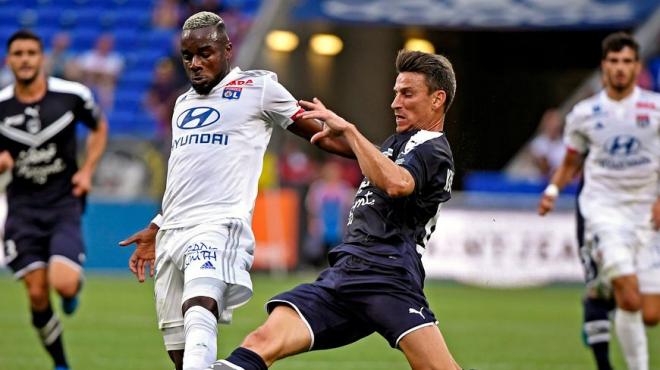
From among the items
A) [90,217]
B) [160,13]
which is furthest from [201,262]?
[160,13]

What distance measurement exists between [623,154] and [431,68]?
3758 millimetres

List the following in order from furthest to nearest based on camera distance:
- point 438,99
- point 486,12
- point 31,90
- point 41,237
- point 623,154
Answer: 1. point 486,12
2. point 31,90
3. point 41,237
4. point 623,154
5. point 438,99

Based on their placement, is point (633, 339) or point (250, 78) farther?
point (633, 339)

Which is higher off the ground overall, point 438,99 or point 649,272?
point 438,99

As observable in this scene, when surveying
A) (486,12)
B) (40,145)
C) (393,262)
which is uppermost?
(486,12)

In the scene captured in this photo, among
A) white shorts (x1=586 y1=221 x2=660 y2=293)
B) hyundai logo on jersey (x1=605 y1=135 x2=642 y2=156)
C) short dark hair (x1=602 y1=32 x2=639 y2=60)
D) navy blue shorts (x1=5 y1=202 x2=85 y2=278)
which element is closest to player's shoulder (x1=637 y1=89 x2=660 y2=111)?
hyundai logo on jersey (x1=605 y1=135 x2=642 y2=156)

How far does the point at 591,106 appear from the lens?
1004 centimetres

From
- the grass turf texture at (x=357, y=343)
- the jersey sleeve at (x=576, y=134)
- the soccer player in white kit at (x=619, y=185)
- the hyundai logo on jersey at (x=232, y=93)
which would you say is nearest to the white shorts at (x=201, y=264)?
the hyundai logo on jersey at (x=232, y=93)

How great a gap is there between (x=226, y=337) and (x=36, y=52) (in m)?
3.61

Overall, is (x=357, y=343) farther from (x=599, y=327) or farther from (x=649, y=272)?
(x=649, y=272)

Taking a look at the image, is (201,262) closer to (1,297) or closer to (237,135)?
(237,135)

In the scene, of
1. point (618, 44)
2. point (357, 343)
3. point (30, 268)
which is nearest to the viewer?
point (618, 44)

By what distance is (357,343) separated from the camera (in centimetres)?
1305

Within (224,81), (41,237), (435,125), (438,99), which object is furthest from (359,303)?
(41,237)
